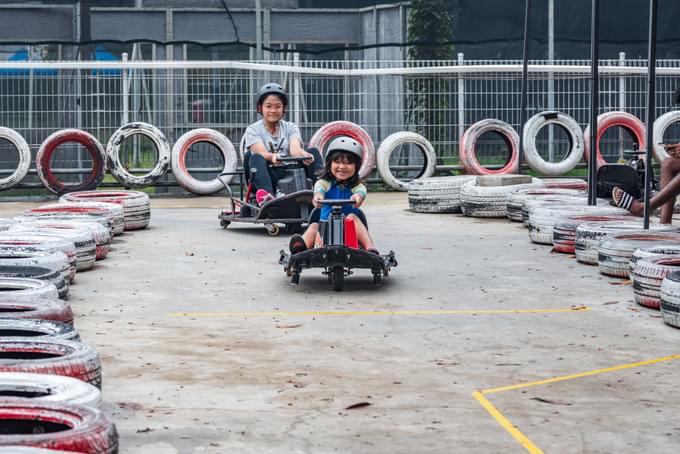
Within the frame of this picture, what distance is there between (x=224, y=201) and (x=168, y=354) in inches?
379

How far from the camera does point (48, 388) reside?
391 centimetres

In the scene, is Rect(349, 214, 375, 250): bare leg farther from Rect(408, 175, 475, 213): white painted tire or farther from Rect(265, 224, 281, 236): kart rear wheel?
Rect(408, 175, 475, 213): white painted tire

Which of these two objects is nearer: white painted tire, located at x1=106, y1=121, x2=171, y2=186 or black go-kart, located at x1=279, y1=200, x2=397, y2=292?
black go-kart, located at x1=279, y1=200, x2=397, y2=292

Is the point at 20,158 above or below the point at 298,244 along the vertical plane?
above

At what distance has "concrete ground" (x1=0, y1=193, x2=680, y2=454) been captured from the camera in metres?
4.20

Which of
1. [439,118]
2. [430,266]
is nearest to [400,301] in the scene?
[430,266]

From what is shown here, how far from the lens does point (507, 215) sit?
12.6m

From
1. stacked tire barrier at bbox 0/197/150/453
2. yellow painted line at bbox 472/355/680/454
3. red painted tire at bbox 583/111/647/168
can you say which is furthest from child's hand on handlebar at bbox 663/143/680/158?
red painted tire at bbox 583/111/647/168

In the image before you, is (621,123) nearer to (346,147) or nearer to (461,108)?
(461,108)

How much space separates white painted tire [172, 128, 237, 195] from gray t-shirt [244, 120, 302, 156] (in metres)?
4.32

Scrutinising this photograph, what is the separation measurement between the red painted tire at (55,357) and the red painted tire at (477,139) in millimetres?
11757

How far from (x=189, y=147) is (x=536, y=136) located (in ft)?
15.2

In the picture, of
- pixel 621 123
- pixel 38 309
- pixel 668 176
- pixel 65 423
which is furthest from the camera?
pixel 621 123

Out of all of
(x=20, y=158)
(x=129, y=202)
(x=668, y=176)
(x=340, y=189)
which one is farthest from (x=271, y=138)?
(x=20, y=158)
